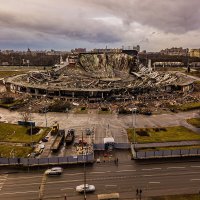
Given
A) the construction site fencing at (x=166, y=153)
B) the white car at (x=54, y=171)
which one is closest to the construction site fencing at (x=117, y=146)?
the construction site fencing at (x=166, y=153)

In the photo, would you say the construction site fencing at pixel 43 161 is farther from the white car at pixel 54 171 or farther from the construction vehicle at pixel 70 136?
the construction vehicle at pixel 70 136

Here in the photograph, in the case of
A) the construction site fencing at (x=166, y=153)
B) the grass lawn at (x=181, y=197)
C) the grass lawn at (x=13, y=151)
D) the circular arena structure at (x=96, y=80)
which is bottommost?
the grass lawn at (x=181, y=197)

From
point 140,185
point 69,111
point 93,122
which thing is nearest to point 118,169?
point 140,185

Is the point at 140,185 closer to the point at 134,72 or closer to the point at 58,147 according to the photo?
the point at 58,147

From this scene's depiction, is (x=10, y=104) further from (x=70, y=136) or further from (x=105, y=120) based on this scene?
(x=70, y=136)

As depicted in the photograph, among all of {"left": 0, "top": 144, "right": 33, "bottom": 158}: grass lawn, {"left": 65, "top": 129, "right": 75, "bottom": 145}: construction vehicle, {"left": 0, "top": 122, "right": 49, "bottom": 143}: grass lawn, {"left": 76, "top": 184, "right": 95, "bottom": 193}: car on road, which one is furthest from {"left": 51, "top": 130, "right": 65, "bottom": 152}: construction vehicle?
{"left": 76, "top": 184, "right": 95, "bottom": 193}: car on road

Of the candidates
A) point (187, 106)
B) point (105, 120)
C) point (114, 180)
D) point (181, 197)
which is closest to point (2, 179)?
point (114, 180)
